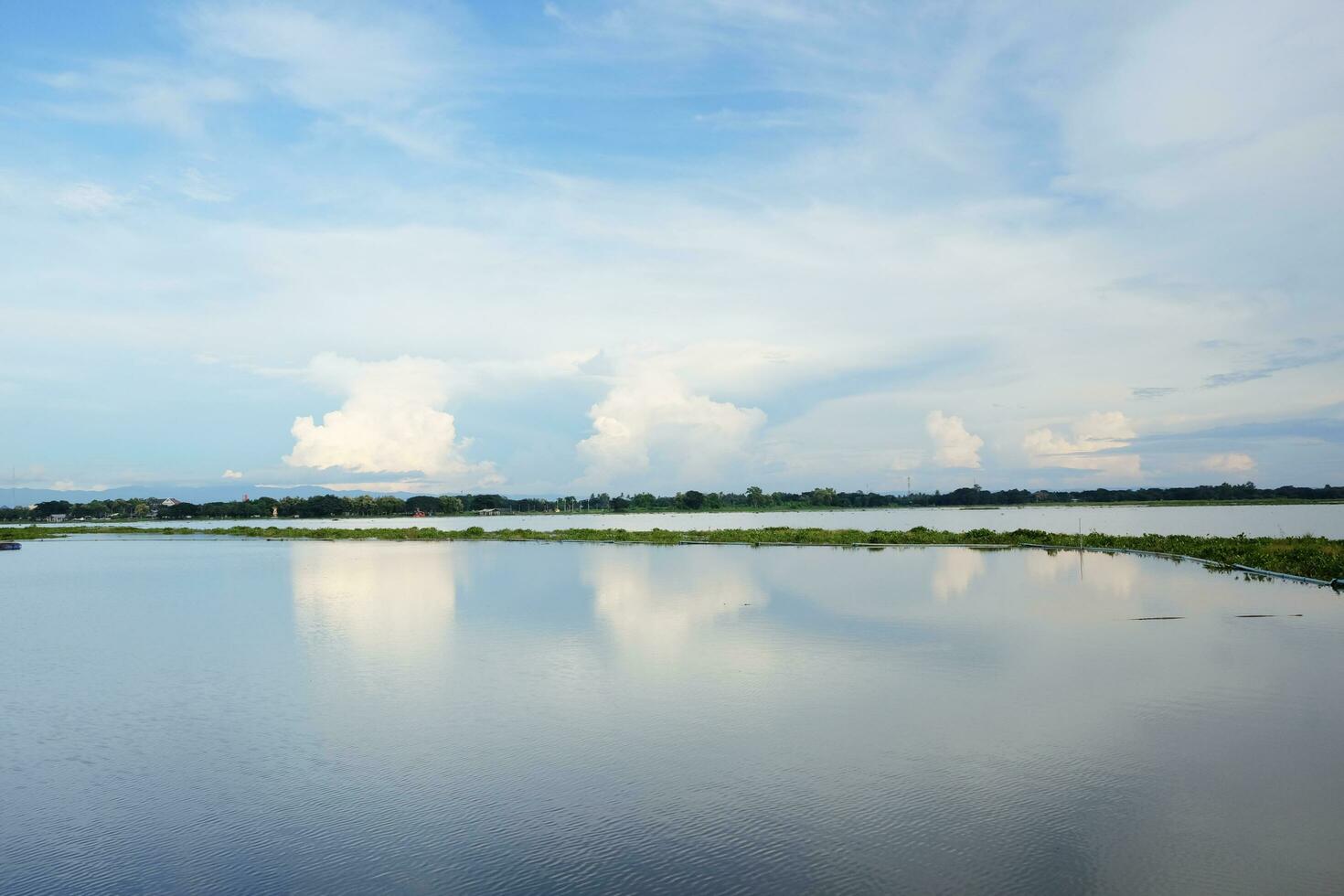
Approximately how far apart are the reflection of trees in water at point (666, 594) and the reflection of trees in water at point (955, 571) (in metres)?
6.08

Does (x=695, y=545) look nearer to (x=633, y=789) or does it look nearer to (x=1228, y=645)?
(x=1228, y=645)

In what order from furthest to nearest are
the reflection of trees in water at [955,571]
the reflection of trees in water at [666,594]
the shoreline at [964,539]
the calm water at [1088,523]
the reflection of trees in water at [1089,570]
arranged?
the calm water at [1088,523] → the shoreline at [964,539] → the reflection of trees in water at [1089,570] → the reflection of trees in water at [955,571] → the reflection of trees in water at [666,594]

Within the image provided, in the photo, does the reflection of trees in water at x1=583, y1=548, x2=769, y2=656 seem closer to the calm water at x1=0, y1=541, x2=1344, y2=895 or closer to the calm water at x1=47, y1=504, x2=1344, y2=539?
the calm water at x1=0, y1=541, x2=1344, y2=895

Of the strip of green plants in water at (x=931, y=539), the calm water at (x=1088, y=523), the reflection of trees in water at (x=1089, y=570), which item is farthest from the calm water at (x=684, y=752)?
the calm water at (x=1088, y=523)

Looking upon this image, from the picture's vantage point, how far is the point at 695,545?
185ft

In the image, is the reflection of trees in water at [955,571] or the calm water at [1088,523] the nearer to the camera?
the reflection of trees in water at [955,571]

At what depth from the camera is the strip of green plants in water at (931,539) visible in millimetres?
32906

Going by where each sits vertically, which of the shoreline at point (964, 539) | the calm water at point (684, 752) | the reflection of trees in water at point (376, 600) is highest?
the shoreline at point (964, 539)

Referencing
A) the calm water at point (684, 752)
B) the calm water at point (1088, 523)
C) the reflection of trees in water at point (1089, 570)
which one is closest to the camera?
the calm water at point (684, 752)

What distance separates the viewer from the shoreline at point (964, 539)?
32.5 meters

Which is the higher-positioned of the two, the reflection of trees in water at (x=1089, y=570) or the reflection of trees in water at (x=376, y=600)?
the reflection of trees in water at (x=1089, y=570)

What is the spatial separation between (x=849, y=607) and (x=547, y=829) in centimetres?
1739

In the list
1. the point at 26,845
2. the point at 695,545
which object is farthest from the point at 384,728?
the point at 695,545

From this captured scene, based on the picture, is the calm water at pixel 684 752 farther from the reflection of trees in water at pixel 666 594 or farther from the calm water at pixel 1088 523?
the calm water at pixel 1088 523
